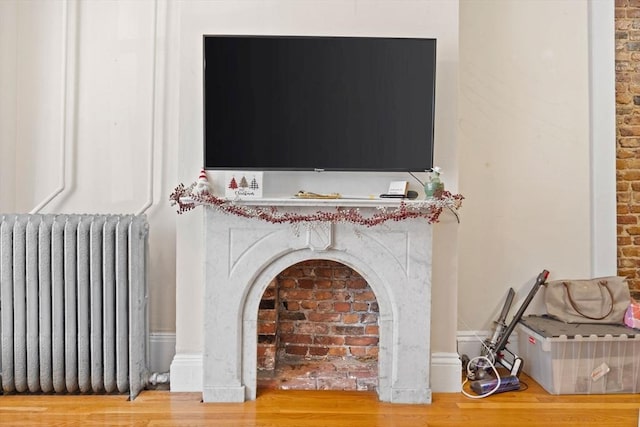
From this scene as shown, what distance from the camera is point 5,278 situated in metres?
2.50

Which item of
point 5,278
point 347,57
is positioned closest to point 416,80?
point 347,57

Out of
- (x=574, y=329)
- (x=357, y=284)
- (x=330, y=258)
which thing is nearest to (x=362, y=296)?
(x=357, y=284)

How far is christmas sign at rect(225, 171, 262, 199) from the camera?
2486 mm

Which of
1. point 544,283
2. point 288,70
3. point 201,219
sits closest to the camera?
point 288,70

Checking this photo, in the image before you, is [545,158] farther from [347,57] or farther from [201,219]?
[201,219]

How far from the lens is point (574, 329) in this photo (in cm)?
264

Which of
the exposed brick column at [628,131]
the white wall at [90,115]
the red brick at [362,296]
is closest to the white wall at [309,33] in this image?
the white wall at [90,115]

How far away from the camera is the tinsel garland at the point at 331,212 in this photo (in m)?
2.43

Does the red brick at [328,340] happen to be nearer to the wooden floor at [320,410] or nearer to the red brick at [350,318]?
the red brick at [350,318]

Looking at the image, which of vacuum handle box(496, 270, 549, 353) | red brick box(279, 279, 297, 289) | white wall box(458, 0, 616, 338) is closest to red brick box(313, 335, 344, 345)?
red brick box(279, 279, 297, 289)

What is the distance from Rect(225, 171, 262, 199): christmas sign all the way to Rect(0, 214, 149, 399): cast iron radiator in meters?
0.55

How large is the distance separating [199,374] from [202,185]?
3.52 ft

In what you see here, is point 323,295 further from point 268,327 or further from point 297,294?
point 268,327

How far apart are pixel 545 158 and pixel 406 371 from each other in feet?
5.34
